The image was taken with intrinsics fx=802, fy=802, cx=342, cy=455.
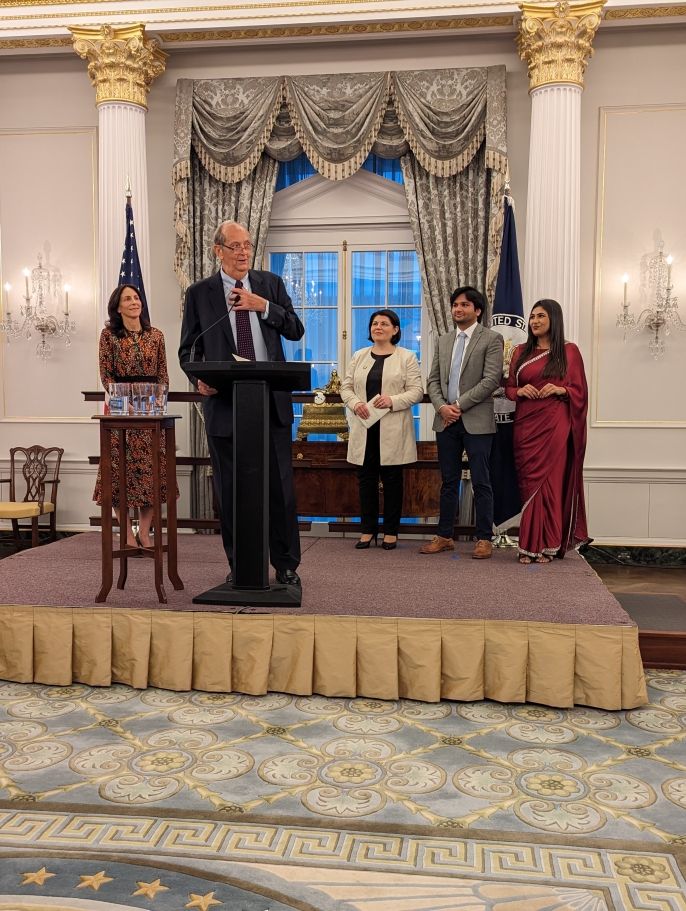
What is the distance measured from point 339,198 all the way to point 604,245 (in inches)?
76.0

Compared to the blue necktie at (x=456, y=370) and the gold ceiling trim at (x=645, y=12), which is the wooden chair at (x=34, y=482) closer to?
the blue necktie at (x=456, y=370)

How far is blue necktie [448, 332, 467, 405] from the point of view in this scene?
4195 millimetres

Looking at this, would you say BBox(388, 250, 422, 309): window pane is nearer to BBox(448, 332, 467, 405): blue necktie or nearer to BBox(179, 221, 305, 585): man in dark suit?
BBox(448, 332, 467, 405): blue necktie

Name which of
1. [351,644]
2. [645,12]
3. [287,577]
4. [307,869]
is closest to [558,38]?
[645,12]

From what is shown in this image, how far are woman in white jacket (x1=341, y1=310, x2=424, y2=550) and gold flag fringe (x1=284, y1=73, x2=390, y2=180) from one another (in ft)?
5.97

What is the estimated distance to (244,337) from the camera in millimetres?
3236

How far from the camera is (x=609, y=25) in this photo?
5.41 m

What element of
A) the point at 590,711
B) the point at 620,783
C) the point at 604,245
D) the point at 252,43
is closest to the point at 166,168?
the point at 252,43

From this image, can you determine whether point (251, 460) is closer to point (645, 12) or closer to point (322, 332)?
point (322, 332)

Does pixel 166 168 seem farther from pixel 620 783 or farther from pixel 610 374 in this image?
pixel 620 783

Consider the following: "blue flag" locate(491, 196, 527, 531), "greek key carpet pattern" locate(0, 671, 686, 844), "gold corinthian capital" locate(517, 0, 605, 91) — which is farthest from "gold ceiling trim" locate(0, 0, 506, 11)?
"greek key carpet pattern" locate(0, 671, 686, 844)

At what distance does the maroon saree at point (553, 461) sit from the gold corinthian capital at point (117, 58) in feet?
11.8

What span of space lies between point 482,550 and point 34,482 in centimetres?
365

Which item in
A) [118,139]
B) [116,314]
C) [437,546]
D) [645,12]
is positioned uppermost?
[645,12]
